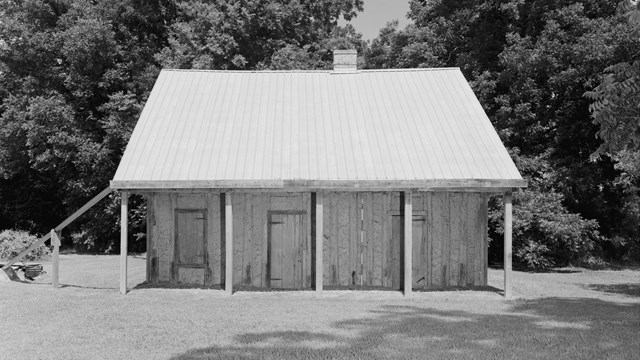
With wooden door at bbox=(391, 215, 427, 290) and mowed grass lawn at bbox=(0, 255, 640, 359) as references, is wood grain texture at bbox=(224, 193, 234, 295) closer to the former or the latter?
mowed grass lawn at bbox=(0, 255, 640, 359)

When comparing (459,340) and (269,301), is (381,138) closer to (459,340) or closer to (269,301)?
(269,301)

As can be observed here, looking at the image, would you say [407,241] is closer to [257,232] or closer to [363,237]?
[363,237]

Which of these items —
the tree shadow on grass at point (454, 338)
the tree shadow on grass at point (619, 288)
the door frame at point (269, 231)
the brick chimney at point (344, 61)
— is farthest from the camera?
the brick chimney at point (344, 61)

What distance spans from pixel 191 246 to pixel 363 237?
4.70 metres

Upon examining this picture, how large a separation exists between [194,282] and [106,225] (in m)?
16.7

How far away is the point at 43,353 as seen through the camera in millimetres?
9625

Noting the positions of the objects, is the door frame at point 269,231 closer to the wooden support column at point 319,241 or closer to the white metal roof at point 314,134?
the white metal roof at point 314,134

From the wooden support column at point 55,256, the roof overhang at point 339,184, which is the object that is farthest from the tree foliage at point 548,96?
the wooden support column at point 55,256

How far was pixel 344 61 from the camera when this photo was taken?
21.9m

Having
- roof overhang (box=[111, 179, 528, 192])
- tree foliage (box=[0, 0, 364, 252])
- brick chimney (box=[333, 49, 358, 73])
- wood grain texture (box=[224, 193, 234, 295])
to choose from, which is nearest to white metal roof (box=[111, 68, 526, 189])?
roof overhang (box=[111, 179, 528, 192])

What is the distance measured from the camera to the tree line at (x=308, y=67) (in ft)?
87.1

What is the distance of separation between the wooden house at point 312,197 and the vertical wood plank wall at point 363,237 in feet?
0.09

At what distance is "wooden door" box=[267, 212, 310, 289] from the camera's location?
18078 mm

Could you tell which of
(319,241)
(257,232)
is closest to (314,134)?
(257,232)
